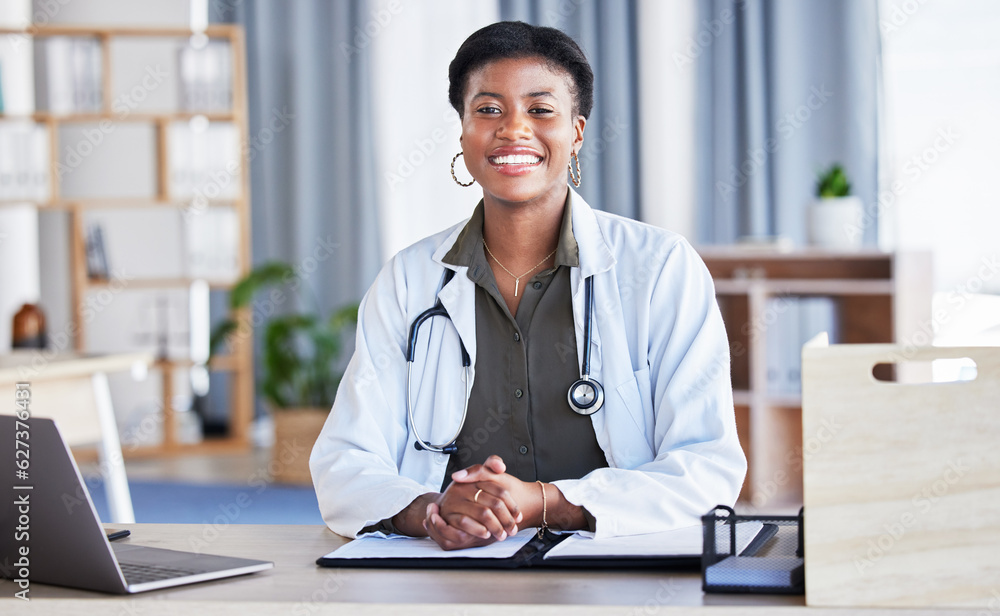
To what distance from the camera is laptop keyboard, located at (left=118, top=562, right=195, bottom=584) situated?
42.8 inches

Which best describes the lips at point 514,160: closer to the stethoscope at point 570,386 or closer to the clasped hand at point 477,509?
the stethoscope at point 570,386

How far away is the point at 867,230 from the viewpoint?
4.54 meters

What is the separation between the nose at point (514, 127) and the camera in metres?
1.66

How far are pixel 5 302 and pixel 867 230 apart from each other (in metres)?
4.41

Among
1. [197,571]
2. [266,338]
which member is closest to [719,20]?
[266,338]
